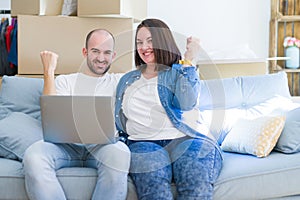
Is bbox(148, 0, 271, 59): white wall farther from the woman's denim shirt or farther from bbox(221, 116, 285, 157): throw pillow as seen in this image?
the woman's denim shirt

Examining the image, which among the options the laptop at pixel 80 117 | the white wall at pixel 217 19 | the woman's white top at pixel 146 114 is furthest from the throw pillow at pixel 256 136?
the white wall at pixel 217 19

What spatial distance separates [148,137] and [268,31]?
6.76 feet

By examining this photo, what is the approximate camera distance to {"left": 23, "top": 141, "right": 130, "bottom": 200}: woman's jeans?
174 centimetres

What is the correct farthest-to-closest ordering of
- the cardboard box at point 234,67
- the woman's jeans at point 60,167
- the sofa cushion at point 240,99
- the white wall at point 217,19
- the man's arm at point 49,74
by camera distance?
the white wall at point 217,19 → the cardboard box at point 234,67 → the sofa cushion at point 240,99 → the man's arm at point 49,74 → the woman's jeans at point 60,167

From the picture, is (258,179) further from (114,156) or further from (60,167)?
(60,167)

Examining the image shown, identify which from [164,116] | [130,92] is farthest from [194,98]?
[130,92]

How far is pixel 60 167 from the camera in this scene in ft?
6.16

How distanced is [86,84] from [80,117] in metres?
0.47

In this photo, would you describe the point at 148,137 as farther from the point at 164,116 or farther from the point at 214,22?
the point at 214,22

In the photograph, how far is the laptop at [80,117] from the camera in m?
1.75

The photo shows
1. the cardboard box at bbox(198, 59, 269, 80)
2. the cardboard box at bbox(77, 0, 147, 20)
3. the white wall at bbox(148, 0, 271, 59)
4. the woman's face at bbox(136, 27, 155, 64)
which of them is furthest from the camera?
the white wall at bbox(148, 0, 271, 59)

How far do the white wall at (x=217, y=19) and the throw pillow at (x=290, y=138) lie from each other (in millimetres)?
1507

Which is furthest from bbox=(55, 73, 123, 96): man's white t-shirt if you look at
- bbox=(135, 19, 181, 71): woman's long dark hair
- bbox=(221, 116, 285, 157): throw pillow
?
bbox=(221, 116, 285, 157): throw pillow

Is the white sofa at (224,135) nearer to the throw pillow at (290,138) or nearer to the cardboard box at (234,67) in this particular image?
the throw pillow at (290,138)
